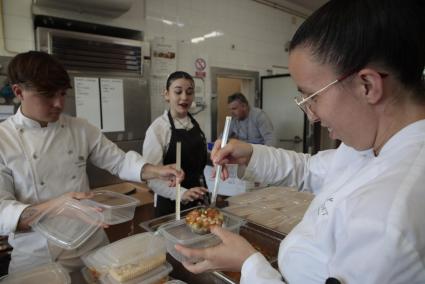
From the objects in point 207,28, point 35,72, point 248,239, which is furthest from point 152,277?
point 207,28

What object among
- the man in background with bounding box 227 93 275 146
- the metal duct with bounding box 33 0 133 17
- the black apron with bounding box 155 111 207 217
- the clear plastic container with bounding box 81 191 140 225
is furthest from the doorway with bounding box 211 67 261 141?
the clear plastic container with bounding box 81 191 140 225

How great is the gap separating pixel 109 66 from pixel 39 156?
162 centimetres

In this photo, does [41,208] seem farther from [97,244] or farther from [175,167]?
[175,167]

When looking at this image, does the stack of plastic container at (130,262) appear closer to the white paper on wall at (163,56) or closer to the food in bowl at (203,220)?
the food in bowl at (203,220)

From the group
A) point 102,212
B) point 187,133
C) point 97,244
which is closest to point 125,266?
point 102,212

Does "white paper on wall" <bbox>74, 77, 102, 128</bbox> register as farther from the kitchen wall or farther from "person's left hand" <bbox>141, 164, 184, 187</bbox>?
"person's left hand" <bbox>141, 164, 184, 187</bbox>

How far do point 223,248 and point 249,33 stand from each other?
3.92m

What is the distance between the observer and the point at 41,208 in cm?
103

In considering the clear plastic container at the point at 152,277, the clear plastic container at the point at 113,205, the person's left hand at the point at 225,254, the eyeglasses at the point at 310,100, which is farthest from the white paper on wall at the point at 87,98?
the eyeglasses at the point at 310,100

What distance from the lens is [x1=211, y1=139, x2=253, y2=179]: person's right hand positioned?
123 centimetres

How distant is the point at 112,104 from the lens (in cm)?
286

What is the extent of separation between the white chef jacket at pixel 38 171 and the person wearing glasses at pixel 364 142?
0.84 m

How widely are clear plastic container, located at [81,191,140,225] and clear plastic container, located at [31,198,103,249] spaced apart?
0.03 meters

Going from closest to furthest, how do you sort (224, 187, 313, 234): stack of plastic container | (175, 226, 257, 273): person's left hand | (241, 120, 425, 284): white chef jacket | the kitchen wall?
(241, 120, 425, 284): white chef jacket < (175, 226, 257, 273): person's left hand < (224, 187, 313, 234): stack of plastic container < the kitchen wall
